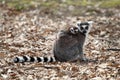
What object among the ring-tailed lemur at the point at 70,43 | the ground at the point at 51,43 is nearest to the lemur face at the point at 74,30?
the ring-tailed lemur at the point at 70,43

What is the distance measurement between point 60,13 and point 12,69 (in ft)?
30.0

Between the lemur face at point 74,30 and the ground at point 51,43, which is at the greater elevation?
the lemur face at point 74,30

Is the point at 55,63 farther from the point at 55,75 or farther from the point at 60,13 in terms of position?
the point at 60,13

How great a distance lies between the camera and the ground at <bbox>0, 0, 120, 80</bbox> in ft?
34.2

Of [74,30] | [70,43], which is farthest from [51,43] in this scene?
[74,30]

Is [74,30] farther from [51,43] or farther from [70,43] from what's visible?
[51,43]

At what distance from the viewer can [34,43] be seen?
46.7ft

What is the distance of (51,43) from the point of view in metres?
14.4

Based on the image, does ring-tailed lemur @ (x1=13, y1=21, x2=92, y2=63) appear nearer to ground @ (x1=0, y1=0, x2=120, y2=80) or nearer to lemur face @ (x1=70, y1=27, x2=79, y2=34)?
lemur face @ (x1=70, y1=27, x2=79, y2=34)

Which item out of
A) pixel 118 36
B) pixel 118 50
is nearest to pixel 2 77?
pixel 118 50

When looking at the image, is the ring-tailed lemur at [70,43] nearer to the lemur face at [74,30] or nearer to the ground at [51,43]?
the lemur face at [74,30]

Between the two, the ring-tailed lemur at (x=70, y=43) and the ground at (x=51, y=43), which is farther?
the ring-tailed lemur at (x=70, y=43)

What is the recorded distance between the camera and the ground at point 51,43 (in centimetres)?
1043

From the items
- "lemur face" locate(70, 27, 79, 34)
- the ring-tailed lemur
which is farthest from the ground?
"lemur face" locate(70, 27, 79, 34)
